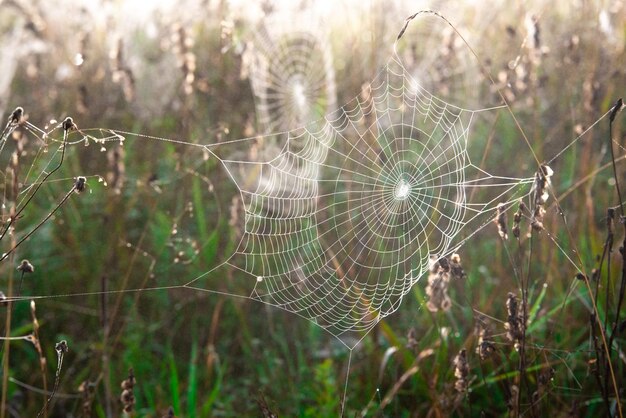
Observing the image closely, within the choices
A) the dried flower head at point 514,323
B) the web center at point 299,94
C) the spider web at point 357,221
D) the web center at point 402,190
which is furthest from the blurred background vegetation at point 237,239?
the web center at point 299,94

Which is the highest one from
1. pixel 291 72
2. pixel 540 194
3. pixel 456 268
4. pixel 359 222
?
pixel 291 72

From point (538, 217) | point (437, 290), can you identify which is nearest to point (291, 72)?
point (437, 290)

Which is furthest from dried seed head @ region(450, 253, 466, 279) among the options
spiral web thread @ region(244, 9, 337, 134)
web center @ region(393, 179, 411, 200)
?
spiral web thread @ region(244, 9, 337, 134)

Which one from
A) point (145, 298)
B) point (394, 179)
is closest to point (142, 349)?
point (145, 298)

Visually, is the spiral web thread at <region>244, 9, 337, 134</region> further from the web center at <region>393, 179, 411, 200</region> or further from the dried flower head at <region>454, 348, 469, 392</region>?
the dried flower head at <region>454, 348, 469, 392</region>

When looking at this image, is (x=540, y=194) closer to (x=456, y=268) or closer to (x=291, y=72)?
(x=456, y=268)

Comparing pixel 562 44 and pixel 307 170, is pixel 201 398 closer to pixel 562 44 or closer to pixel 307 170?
pixel 307 170
